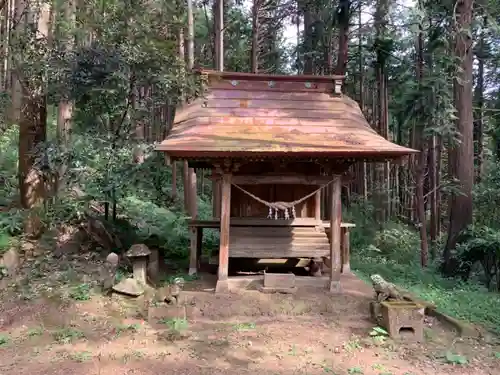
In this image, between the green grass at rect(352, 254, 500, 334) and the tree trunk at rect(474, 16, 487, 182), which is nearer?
the green grass at rect(352, 254, 500, 334)

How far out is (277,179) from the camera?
8258 mm

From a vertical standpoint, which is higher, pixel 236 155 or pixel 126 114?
pixel 126 114

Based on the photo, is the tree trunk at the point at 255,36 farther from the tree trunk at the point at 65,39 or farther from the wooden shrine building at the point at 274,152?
the tree trunk at the point at 65,39

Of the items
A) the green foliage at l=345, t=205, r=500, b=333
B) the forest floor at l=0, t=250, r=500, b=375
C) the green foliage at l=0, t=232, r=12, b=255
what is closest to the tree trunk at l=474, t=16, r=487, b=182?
the green foliage at l=345, t=205, r=500, b=333

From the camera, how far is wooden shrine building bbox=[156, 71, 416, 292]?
7453 millimetres

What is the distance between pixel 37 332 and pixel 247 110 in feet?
18.4

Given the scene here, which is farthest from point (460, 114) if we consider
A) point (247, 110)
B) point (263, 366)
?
point (263, 366)

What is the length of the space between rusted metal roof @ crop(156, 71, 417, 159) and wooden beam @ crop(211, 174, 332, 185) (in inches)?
31.6

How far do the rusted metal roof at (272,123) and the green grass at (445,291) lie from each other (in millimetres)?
3089

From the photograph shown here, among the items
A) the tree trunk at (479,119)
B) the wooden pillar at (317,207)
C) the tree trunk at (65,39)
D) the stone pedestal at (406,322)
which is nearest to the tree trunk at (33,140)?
the tree trunk at (65,39)

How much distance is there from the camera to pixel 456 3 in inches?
484

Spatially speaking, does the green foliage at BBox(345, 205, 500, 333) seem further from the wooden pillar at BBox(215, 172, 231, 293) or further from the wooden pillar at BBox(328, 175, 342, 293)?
the wooden pillar at BBox(215, 172, 231, 293)

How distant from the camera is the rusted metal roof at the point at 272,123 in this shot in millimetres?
7258

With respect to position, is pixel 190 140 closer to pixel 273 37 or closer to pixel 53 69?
pixel 53 69
